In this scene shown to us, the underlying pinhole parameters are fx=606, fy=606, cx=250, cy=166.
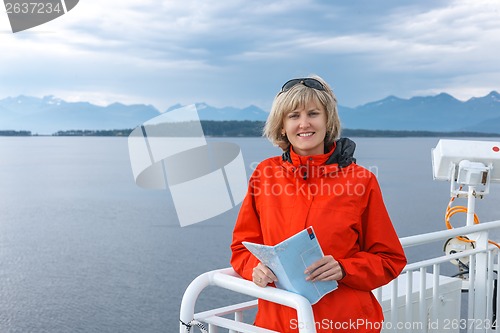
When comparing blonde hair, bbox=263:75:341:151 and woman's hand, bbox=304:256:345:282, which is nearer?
woman's hand, bbox=304:256:345:282

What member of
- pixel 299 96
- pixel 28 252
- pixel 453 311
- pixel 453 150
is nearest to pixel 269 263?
pixel 299 96

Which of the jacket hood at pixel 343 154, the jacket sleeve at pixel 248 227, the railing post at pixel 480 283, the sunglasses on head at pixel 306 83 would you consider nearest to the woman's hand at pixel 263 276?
the jacket sleeve at pixel 248 227

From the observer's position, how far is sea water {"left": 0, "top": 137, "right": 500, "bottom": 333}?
16.4 meters

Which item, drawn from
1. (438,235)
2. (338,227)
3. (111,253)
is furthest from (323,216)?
(111,253)

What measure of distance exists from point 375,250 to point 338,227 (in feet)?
0.46

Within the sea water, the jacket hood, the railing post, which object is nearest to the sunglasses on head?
the jacket hood

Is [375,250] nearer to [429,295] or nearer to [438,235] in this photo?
[438,235]

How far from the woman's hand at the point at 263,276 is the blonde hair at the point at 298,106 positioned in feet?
1.37

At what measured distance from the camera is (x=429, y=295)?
316cm

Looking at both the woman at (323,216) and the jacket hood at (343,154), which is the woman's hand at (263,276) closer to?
the woman at (323,216)

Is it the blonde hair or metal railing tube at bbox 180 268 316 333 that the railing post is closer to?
the blonde hair

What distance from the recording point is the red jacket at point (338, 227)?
5.59 feet

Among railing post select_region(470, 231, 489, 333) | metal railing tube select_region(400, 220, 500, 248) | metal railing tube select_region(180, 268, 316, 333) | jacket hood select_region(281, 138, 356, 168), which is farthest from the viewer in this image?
railing post select_region(470, 231, 489, 333)

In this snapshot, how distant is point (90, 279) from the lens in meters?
19.6
